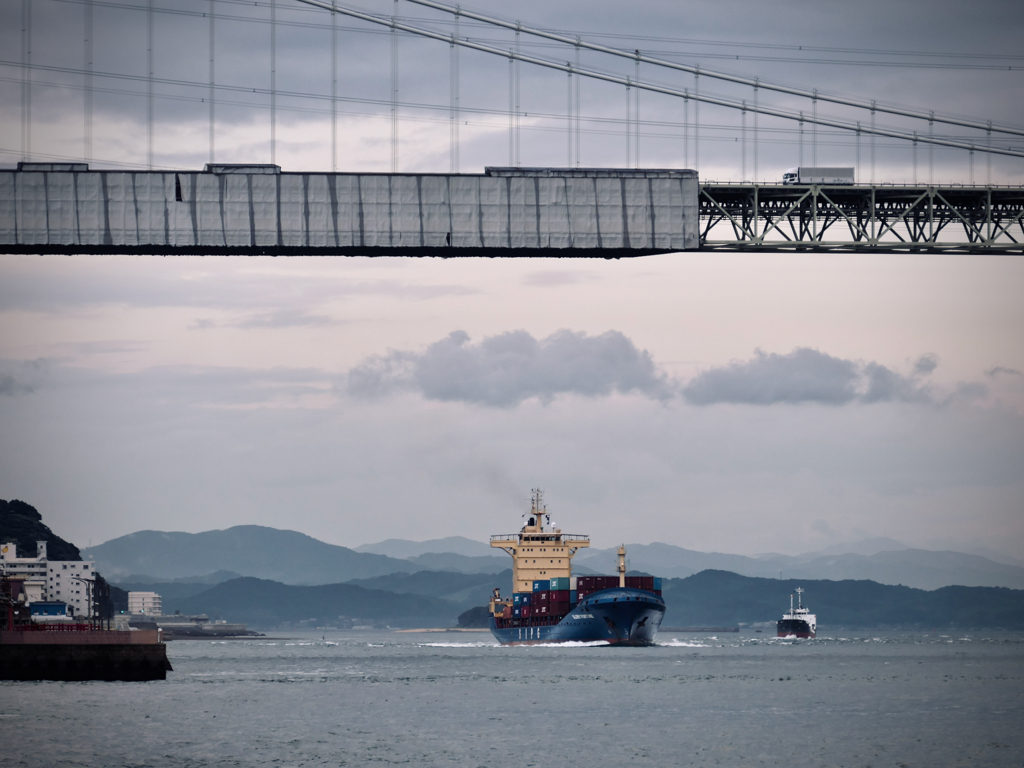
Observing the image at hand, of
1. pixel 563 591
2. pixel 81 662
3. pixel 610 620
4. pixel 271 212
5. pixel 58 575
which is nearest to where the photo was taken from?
pixel 271 212

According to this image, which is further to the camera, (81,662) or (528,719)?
(81,662)

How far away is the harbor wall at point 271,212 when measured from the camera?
62969 mm

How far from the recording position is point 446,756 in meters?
44.0

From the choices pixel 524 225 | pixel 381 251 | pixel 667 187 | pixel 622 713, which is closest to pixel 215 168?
pixel 381 251

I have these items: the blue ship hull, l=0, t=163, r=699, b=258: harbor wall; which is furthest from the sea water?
the blue ship hull

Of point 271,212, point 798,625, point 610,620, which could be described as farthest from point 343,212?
point 798,625

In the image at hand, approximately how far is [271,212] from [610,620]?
208 ft

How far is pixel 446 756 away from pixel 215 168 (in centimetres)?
3134

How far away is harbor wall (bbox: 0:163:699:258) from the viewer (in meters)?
63.0

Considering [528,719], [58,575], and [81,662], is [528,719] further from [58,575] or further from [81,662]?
[58,575]

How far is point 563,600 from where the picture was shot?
12481 cm

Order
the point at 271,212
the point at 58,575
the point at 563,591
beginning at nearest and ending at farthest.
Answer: the point at 271,212, the point at 563,591, the point at 58,575

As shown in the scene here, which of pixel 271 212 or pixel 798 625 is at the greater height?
pixel 271 212

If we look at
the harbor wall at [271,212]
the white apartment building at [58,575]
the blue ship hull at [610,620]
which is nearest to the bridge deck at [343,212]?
the harbor wall at [271,212]
